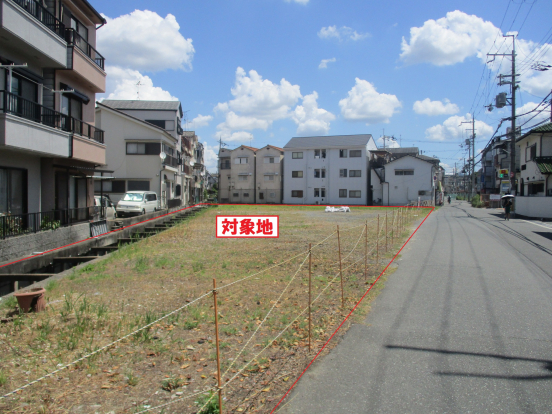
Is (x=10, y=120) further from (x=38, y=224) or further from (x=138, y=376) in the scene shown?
(x=138, y=376)

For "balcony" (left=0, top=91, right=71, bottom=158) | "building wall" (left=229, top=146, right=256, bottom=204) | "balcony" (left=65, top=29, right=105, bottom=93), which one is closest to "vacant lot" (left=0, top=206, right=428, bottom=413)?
"balcony" (left=0, top=91, right=71, bottom=158)

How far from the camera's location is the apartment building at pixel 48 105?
1024 cm

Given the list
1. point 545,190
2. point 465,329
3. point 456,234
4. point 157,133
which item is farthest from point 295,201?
point 465,329

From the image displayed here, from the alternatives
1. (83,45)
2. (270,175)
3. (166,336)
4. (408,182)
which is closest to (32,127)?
(83,45)

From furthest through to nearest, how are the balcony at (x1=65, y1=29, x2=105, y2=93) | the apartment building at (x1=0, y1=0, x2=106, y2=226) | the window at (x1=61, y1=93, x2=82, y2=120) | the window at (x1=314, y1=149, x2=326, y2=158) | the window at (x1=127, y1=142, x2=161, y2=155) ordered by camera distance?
the window at (x1=314, y1=149, x2=326, y2=158)
the window at (x1=127, y1=142, x2=161, y2=155)
the window at (x1=61, y1=93, x2=82, y2=120)
the balcony at (x1=65, y1=29, x2=105, y2=93)
the apartment building at (x1=0, y1=0, x2=106, y2=226)

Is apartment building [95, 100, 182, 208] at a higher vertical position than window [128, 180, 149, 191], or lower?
higher

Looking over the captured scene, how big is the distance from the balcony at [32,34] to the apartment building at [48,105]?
0.02m

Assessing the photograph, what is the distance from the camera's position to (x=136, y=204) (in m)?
22.0

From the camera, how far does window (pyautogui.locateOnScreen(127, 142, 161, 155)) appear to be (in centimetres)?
2983

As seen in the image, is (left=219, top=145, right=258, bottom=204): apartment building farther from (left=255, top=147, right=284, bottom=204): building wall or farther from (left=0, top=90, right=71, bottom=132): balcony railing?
(left=0, top=90, right=71, bottom=132): balcony railing

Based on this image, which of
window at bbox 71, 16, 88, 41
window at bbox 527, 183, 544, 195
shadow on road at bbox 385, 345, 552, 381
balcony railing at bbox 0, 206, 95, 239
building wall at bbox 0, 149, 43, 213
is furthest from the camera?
window at bbox 527, 183, 544, 195

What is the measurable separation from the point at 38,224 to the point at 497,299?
12204mm

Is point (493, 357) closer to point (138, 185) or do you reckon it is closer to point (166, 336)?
point (166, 336)

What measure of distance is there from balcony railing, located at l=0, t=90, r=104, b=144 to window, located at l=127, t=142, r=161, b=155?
1419 cm
